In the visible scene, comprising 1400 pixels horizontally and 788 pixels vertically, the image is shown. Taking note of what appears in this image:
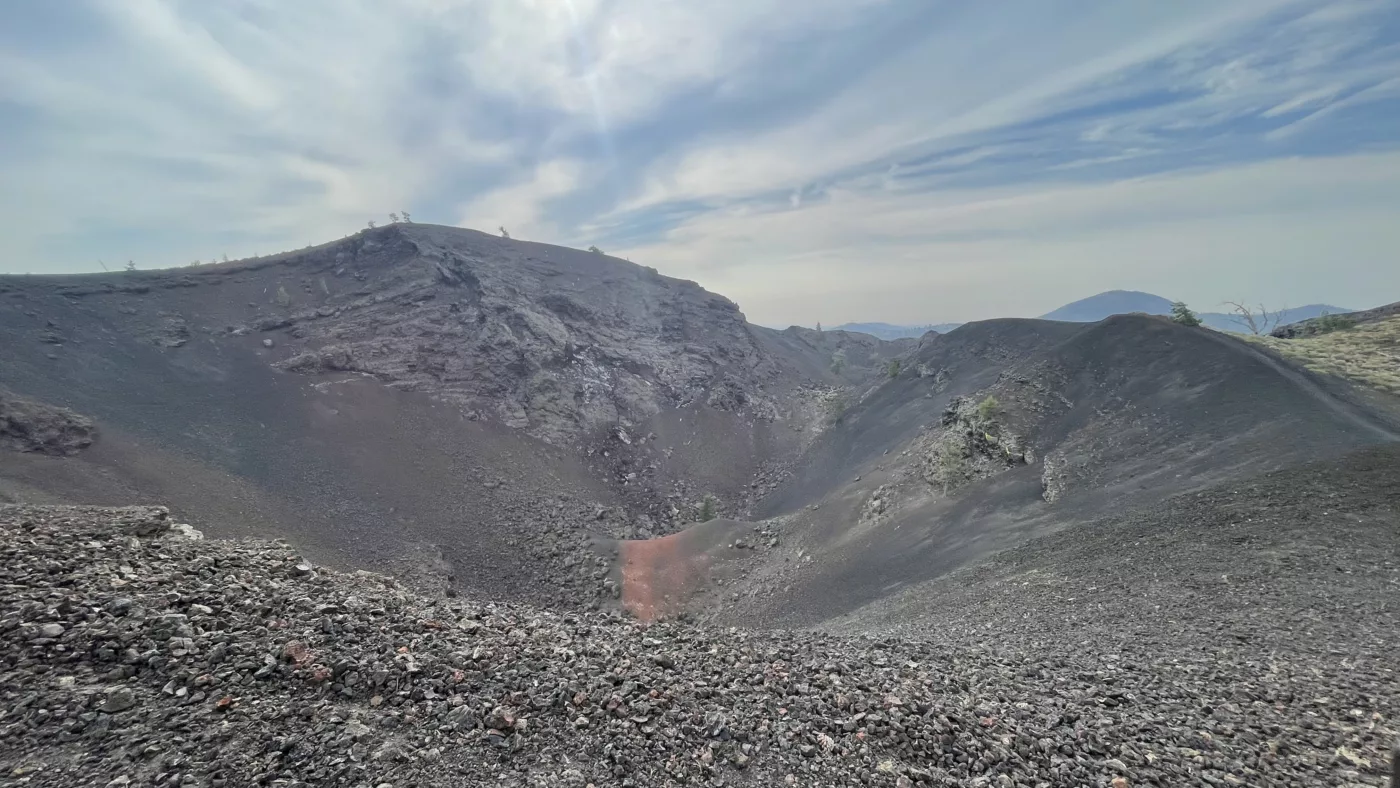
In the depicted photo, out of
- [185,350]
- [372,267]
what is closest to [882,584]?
[185,350]

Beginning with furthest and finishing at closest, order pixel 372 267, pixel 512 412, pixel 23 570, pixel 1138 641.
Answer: pixel 372 267 < pixel 512 412 < pixel 1138 641 < pixel 23 570

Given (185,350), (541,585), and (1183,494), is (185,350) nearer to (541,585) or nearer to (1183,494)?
(541,585)

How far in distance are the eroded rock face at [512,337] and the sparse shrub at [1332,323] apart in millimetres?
31701

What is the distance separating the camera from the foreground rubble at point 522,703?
393cm

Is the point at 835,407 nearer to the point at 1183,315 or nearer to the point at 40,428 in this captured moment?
the point at 1183,315

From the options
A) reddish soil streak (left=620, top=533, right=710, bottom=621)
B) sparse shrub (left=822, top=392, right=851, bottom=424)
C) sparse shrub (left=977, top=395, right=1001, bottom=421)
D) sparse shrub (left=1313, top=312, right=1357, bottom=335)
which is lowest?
reddish soil streak (left=620, top=533, right=710, bottom=621)

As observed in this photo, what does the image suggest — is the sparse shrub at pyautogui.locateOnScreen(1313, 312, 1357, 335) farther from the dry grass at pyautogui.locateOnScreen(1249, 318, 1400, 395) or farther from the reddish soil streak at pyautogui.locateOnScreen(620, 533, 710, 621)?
the reddish soil streak at pyautogui.locateOnScreen(620, 533, 710, 621)

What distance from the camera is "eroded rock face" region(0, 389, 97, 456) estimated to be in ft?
64.3

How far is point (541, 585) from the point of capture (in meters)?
21.5

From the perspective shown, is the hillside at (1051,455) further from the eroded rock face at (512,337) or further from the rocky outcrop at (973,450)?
the eroded rock face at (512,337)

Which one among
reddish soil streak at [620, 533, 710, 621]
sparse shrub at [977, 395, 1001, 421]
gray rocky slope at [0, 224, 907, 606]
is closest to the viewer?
reddish soil streak at [620, 533, 710, 621]

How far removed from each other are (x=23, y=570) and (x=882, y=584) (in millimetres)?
16432

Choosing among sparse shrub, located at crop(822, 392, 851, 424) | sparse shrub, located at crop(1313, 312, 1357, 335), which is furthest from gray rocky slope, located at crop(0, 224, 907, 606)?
sparse shrub, located at crop(1313, 312, 1357, 335)

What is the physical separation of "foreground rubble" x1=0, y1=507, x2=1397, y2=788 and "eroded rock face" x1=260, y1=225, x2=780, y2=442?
29108 millimetres
